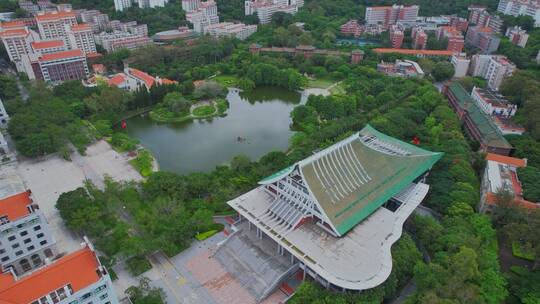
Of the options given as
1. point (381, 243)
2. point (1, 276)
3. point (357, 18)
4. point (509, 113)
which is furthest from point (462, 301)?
point (357, 18)

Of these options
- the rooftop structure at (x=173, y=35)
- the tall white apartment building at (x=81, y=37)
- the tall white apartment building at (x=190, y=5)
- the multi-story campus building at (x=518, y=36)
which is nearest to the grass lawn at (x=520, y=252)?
the multi-story campus building at (x=518, y=36)

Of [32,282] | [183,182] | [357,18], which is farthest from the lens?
[357,18]

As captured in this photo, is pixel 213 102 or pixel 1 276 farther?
pixel 213 102

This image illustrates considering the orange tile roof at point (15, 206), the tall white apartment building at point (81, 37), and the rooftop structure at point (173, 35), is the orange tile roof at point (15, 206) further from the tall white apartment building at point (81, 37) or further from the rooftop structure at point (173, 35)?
the rooftop structure at point (173, 35)

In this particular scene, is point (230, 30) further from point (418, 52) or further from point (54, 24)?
point (418, 52)

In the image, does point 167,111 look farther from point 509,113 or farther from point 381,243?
point 509,113

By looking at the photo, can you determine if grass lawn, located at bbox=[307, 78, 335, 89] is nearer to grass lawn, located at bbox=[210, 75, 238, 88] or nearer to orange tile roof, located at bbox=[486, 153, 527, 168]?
grass lawn, located at bbox=[210, 75, 238, 88]

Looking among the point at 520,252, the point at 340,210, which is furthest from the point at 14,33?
the point at 520,252
